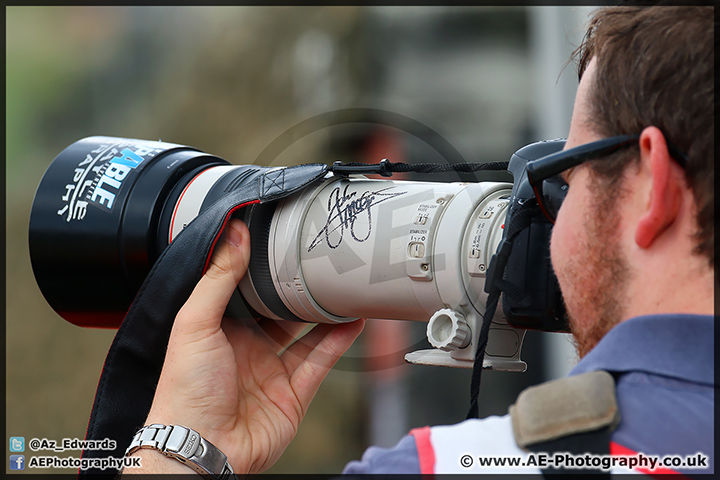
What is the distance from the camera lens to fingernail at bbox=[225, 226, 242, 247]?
1070 millimetres

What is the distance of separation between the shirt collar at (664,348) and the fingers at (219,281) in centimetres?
60

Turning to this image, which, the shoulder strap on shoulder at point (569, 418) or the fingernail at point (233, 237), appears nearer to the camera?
the shoulder strap on shoulder at point (569, 418)

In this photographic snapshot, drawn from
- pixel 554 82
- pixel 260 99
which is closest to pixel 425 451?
pixel 554 82

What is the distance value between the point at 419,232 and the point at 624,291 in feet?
1.24

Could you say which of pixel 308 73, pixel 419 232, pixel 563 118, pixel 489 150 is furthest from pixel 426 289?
pixel 308 73

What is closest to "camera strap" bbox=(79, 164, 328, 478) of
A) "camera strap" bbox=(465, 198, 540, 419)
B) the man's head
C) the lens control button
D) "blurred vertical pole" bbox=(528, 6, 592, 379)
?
the lens control button

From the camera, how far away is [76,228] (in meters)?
1.14

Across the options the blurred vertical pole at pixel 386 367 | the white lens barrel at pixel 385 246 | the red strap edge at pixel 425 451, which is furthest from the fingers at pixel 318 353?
the blurred vertical pole at pixel 386 367

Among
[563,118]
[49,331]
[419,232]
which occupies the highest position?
[563,118]

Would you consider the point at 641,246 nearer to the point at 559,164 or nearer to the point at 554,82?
the point at 559,164

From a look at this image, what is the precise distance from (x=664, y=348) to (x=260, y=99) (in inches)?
116

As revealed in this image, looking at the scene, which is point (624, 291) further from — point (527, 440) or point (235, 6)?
point (235, 6)
